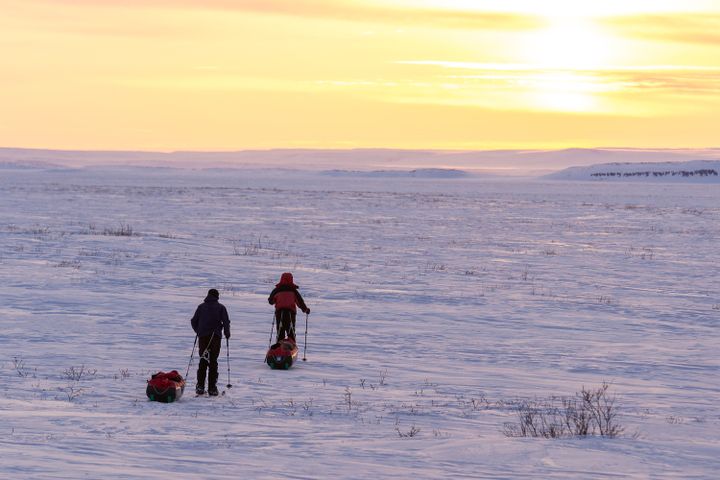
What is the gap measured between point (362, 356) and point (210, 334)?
323 cm

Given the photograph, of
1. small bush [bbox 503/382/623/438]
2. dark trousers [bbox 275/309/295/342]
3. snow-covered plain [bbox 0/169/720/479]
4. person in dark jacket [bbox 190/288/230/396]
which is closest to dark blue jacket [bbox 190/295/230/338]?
person in dark jacket [bbox 190/288/230/396]

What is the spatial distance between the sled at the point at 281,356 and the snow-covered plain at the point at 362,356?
0.70 feet

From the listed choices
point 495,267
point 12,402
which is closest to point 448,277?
point 495,267

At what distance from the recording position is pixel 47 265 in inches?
964

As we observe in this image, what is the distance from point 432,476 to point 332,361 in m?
6.13

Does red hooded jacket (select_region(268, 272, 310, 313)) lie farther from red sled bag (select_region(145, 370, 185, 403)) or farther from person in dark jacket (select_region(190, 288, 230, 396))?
red sled bag (select_region(145, 370, 185, 403))

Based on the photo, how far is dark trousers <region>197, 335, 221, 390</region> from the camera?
38.3 ft

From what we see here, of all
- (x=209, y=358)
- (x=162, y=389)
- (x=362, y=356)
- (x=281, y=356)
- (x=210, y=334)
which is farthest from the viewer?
(x=362, y=356)

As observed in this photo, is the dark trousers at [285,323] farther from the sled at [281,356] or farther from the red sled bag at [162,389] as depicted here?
the red sled bag at [162,389]

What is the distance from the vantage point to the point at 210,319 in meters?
12.0

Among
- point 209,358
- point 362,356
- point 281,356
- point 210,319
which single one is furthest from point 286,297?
point 209,358

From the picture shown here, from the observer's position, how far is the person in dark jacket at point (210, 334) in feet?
38.4

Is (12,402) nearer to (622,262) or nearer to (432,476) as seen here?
(432,476)

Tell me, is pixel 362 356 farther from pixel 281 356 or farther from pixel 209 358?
pixel 209 358
